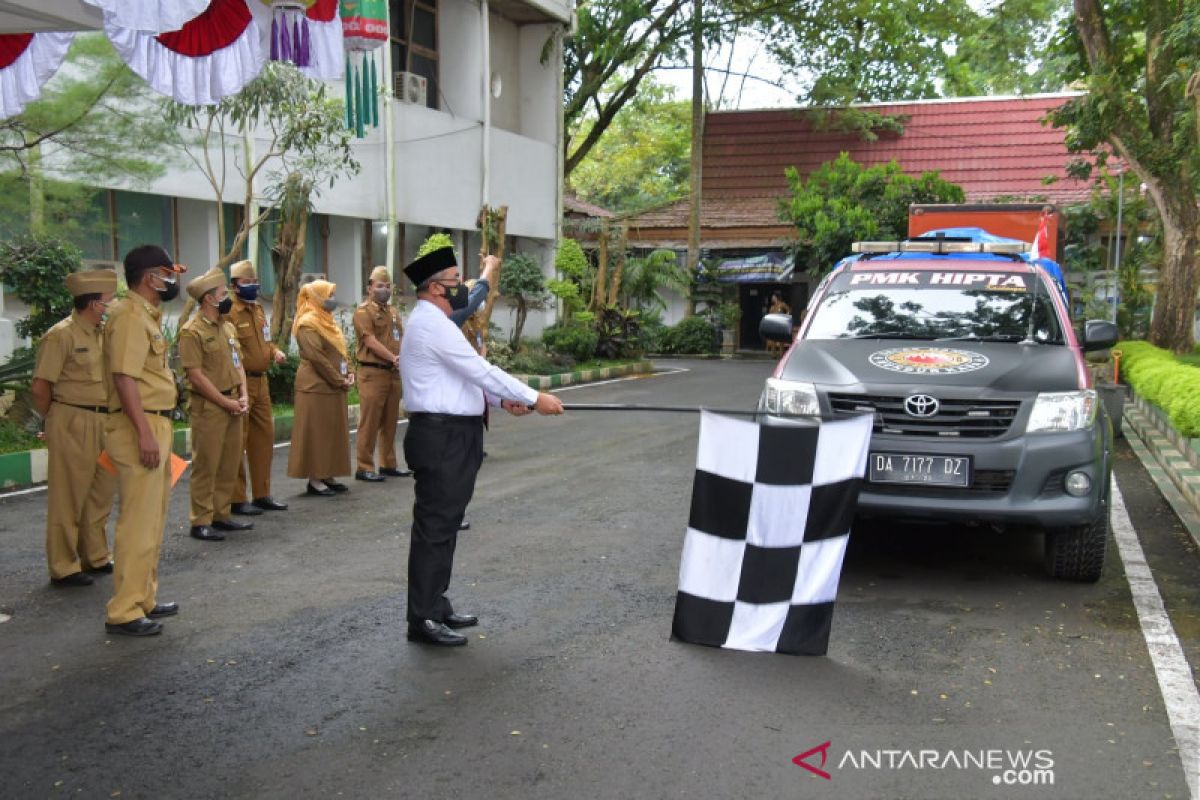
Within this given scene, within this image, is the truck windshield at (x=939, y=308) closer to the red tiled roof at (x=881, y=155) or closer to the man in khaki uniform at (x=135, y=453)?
the man in khaki uniform at (x=135, y=453)

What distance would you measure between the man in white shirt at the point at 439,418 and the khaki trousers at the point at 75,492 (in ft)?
7.27

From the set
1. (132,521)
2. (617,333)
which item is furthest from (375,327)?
(617,333)

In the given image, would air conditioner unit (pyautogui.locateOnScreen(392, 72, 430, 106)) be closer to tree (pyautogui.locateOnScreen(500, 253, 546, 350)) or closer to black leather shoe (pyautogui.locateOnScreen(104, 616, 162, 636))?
tree (pyautogui.locateOnScreen(500, 253, 546, 350))

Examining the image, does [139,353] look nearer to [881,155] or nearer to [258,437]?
[258,437]

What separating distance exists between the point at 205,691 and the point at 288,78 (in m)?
10.6

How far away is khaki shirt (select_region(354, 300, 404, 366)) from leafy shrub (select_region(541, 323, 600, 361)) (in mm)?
13072

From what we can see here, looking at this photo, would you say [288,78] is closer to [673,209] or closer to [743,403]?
[743,403]

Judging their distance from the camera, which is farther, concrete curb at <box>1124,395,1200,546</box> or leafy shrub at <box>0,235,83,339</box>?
leafy shrub at <box>0,235,83,339</box>

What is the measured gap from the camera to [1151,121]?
18125 mm

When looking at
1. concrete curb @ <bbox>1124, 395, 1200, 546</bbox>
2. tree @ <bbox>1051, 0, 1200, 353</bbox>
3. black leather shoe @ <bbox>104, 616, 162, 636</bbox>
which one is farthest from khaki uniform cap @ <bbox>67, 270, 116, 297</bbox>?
tree @ <bbox>1051, 0, 1200, 353</bbox>

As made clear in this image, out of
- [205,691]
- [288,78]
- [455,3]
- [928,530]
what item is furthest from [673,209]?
→ [205,691]

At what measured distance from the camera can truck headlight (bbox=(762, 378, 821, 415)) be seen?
630cm

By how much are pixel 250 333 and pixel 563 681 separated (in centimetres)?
464

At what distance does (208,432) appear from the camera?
7.47 m
